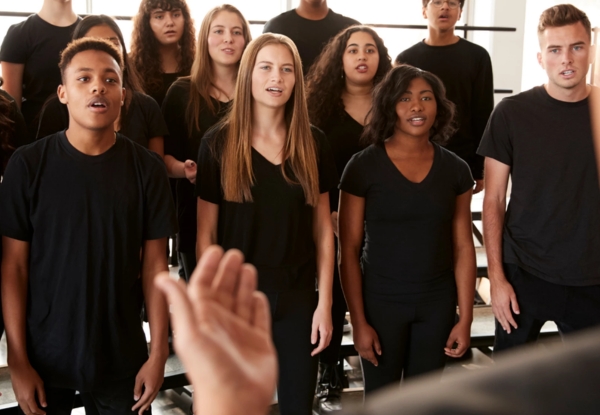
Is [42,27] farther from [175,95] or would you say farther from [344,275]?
[344,275]

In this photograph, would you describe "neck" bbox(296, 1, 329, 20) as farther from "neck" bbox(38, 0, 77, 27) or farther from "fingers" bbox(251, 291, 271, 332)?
"fingers" bbox(251, 291, 271, 332)

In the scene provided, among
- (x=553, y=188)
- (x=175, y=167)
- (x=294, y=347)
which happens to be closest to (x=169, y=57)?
(x=175, y=167)

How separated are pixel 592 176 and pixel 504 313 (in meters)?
0.52

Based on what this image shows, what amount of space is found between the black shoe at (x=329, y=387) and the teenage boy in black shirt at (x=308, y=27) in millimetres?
1192

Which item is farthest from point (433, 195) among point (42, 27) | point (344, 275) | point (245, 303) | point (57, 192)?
point (245, 303)

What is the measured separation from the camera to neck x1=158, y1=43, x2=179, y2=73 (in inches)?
112

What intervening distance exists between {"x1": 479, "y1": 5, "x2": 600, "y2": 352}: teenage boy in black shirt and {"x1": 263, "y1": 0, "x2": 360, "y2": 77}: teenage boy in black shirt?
88cm

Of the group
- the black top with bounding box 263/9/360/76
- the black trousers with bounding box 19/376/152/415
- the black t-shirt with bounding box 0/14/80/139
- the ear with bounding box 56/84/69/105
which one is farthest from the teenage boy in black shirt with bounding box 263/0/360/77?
the black trousers with bounding box 19/376/152/415

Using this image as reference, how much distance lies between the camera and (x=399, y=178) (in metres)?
2.40

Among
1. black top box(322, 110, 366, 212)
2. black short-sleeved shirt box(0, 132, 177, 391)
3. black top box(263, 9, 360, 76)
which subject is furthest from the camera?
black top box(263, 9, 360, 76)

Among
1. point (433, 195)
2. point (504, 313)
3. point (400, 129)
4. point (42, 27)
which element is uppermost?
point (42, 27)

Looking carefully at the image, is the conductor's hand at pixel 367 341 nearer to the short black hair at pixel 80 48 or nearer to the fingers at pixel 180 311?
the short black hair at pixel 80 48

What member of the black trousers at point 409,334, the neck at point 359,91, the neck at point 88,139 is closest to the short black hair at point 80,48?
→ the neck at point 88,139

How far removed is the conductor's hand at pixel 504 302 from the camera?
2451 mm
